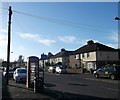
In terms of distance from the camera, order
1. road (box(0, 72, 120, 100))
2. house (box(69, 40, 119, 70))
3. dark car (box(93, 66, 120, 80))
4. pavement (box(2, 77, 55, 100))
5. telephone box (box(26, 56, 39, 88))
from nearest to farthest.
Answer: pavement (box(2, 77, 55, 100)) → road (box(0, 72, 120, 100)) → telephone box (box(26, 56, 39, 88)) → dark car (box(93, 66, 120, 80)) → house (box(69, 40, 119, 70))

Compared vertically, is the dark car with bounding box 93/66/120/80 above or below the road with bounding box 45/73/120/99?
above

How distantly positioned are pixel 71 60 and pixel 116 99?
72.5 m

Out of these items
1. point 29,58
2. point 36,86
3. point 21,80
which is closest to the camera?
point 36,86

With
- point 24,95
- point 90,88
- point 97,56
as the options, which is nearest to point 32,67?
point 90,88

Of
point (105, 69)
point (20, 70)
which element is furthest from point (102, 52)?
point (20, 70)

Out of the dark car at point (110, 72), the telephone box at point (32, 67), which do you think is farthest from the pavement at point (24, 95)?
the dark car at point (110, 72)

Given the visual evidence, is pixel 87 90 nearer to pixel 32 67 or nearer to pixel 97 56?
pixel 32 67

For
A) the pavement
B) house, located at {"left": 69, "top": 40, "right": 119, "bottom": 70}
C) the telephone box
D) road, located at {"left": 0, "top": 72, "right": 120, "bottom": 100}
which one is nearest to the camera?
the pavement

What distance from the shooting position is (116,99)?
15.1 m

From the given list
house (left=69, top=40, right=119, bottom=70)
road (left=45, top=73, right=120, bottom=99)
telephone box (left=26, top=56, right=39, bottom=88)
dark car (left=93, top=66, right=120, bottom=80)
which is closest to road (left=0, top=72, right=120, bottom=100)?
road (left=45, top=73, right=120, bottom=99)

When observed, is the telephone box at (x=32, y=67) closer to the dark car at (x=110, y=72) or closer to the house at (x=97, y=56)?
the dark car at (x=110, y=72)

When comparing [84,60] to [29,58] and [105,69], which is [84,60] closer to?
[105,69]

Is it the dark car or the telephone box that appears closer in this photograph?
the telephone box

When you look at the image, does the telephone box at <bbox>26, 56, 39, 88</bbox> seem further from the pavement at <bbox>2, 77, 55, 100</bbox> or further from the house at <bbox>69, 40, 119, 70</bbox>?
the house at <bbox>69, 40, 119, 70</bbox>
